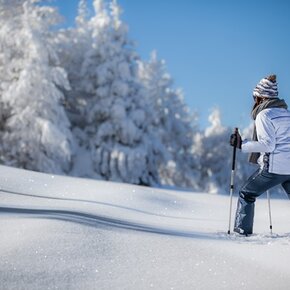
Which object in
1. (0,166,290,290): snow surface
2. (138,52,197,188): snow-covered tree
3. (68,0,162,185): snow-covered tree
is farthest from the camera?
(138,52,197,188): snow-covered tree

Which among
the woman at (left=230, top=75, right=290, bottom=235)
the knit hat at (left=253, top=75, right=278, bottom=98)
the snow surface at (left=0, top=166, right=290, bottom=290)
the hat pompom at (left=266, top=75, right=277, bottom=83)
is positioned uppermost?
the hat pompom at (left=266, top=75, right=277, bottom=83)

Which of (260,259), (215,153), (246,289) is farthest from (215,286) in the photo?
(215,153)

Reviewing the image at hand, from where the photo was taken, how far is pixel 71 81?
1032 inches

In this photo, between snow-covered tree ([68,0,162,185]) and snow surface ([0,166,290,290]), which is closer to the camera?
snow surface ([0,166,290,290])

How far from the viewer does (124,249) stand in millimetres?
3896

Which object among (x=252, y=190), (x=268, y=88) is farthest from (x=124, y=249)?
(x=268, y=88)

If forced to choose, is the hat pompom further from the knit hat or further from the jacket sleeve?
the jacket sleeve

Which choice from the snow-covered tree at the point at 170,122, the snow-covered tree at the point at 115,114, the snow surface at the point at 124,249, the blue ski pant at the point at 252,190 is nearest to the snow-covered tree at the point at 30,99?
the snow-covered tree at the point at 115,114

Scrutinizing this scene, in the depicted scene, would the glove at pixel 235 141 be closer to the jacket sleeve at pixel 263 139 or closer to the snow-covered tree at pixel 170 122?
the jacket sleeve at pixel 263 139

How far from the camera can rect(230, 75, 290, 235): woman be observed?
16.1 ft

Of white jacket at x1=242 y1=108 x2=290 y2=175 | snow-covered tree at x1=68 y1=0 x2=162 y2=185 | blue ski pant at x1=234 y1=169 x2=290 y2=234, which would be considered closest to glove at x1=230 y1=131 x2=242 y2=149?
white jacket at x1=242 y1=108 x2=290 y2=175

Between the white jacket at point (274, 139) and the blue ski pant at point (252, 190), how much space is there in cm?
10

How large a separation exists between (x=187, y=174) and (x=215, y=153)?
511 centimetres

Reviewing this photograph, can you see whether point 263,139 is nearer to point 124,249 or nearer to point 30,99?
point 124,249
